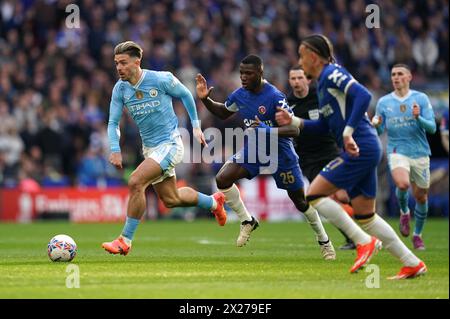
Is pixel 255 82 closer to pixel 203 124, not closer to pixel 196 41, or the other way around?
pixel 203 124

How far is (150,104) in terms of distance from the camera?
1266 centimetres

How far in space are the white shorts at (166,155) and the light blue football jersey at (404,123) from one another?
3.61 m

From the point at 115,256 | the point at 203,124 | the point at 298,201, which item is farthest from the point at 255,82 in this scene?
the point at 203,124

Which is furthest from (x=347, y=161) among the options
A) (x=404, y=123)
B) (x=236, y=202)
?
(x=404, y=123)

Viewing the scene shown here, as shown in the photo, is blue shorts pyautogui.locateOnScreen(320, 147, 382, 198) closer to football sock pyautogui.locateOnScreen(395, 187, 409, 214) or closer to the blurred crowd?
football sock pyautogui.locateOnScreen(395, 187, 409, 214)

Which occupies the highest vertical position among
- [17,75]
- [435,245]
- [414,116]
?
[17,75]

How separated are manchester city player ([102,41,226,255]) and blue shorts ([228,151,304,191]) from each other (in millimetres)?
869

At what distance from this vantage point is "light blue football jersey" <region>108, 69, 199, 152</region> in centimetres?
1263

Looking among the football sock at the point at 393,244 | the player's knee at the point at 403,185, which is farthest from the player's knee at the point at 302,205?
the football sock at the point at 393,244

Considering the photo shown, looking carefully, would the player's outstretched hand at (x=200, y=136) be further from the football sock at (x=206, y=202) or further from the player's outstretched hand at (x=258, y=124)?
the football sock at (x=206, y=202)

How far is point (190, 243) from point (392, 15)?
50.8 feet

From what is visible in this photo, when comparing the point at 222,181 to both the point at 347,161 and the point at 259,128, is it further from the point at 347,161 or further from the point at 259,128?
the point at 347,161

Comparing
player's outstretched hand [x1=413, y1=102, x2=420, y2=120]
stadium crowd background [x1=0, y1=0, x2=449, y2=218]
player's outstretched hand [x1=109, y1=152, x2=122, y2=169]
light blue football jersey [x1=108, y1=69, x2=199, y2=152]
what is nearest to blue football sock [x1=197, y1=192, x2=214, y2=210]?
light blue football jersey [x1=108, y1=69, x2=199, y2=152]
